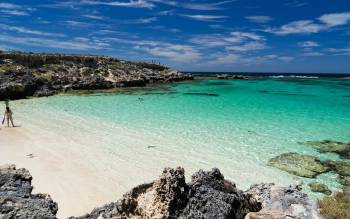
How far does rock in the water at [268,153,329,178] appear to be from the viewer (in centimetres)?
1697

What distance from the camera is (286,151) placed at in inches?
813

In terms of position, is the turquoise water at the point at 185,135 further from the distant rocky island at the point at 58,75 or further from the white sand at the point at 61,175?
the distant rocky island at the point at 58,75

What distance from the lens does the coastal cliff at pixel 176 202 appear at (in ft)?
21.4

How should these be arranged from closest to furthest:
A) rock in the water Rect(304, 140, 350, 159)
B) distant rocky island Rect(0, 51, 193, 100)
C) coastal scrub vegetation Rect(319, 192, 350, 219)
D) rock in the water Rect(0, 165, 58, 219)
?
rock in the water Rect(0, 165, 58, 219) < coastal scrub vegetation Rect(319, 192, 350, 219) < rock in the water Rect(304, 140, 350, 159) < distant rocky island Rect(0, 51, 193, 100)

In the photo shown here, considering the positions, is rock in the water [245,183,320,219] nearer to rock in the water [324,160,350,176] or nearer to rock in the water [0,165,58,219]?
rock in the water [0,165,58,219]

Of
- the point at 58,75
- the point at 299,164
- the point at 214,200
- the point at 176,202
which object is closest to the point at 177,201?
the point at 176,202

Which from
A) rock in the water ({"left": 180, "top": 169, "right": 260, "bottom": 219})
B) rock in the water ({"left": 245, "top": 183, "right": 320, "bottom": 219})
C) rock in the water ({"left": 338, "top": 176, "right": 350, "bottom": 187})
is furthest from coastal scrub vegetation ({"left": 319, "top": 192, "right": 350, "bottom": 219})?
rock in the water ({"left": 338, "top": 176, "right": 350, "bottom": 187})

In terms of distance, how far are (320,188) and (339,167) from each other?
3791mm

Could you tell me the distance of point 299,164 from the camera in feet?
60.0

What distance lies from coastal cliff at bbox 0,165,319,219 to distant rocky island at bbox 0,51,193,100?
139 ft

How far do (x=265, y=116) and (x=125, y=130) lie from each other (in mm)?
15729

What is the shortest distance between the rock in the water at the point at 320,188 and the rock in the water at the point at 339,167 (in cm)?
247

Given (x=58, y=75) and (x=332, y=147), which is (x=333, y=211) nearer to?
(x=332, y=147)

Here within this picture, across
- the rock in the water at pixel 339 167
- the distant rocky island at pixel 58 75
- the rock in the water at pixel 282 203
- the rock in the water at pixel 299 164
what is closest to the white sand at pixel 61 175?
the rock in the water at pixel 282 203
